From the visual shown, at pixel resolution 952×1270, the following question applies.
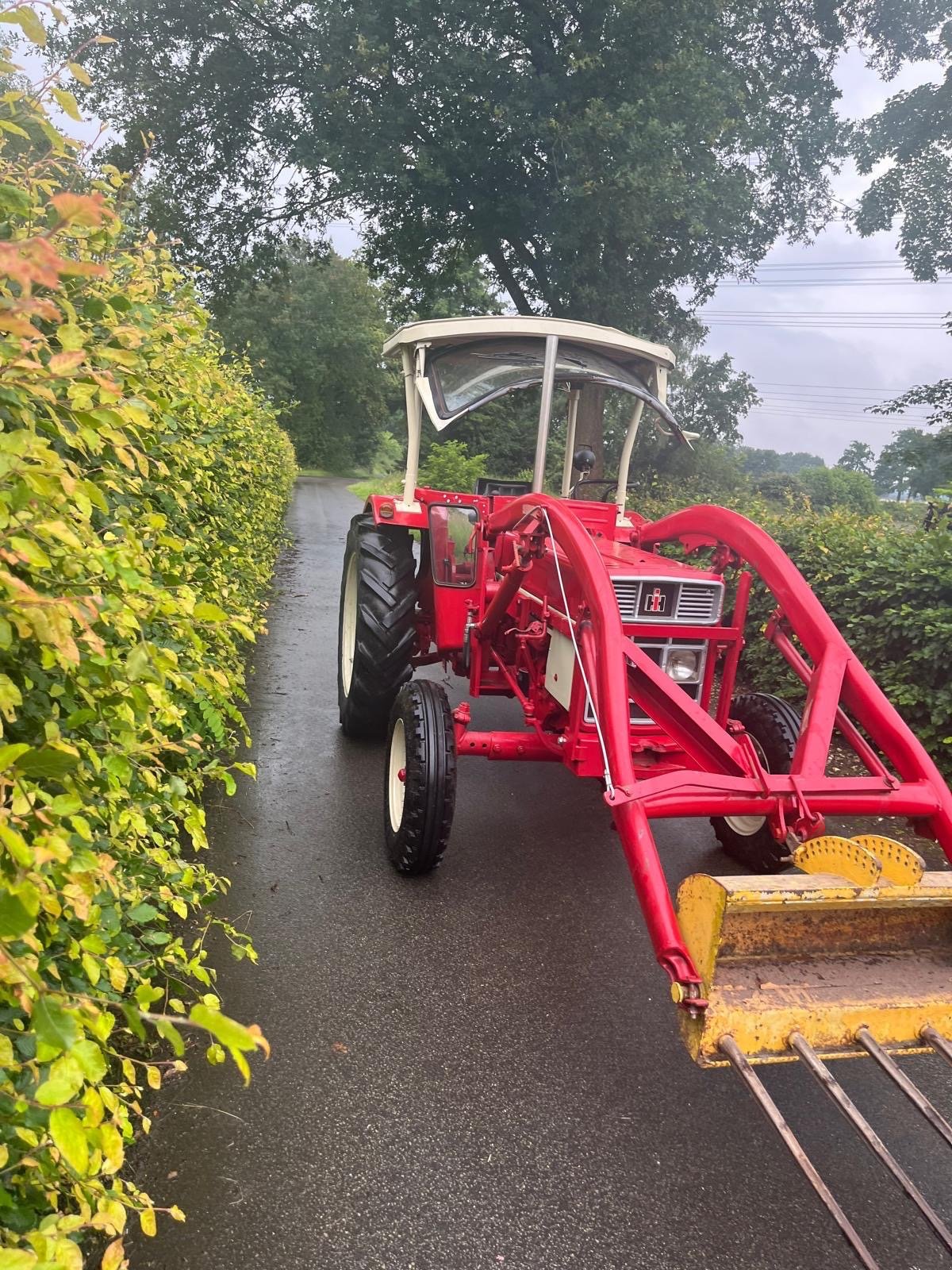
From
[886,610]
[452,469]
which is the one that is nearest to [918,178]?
[452,469]

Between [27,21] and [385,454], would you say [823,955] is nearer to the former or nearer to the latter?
[27,21]

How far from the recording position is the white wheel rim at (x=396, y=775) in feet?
12.0

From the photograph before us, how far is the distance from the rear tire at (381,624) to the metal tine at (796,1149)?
280 centimetres

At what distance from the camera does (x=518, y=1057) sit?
2520 millimetres

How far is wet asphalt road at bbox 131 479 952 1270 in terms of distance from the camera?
1.94 meters

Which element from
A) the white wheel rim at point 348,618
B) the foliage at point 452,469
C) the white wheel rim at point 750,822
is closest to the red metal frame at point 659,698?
the white wheel rim at point 750,822

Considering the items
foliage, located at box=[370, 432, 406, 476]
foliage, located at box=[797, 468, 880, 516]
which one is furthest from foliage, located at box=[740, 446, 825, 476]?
foliage, located at box=[370, 432, 406, 476]

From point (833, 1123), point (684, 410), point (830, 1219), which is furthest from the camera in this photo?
point (684, 410)

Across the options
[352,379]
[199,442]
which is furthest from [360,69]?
[352,379]

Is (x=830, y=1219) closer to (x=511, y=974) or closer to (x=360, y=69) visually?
(x=511, y=974)

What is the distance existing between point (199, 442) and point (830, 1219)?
339 centimetres

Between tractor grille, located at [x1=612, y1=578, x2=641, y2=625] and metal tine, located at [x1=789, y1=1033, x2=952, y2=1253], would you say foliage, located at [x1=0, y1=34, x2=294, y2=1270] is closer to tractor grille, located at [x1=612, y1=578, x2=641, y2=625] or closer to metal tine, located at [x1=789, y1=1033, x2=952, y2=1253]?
metal tine, located at [x1=789, y1=1033, x2=952, y2=1253]

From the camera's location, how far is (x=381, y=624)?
4.43 meters

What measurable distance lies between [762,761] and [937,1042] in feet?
5.74
